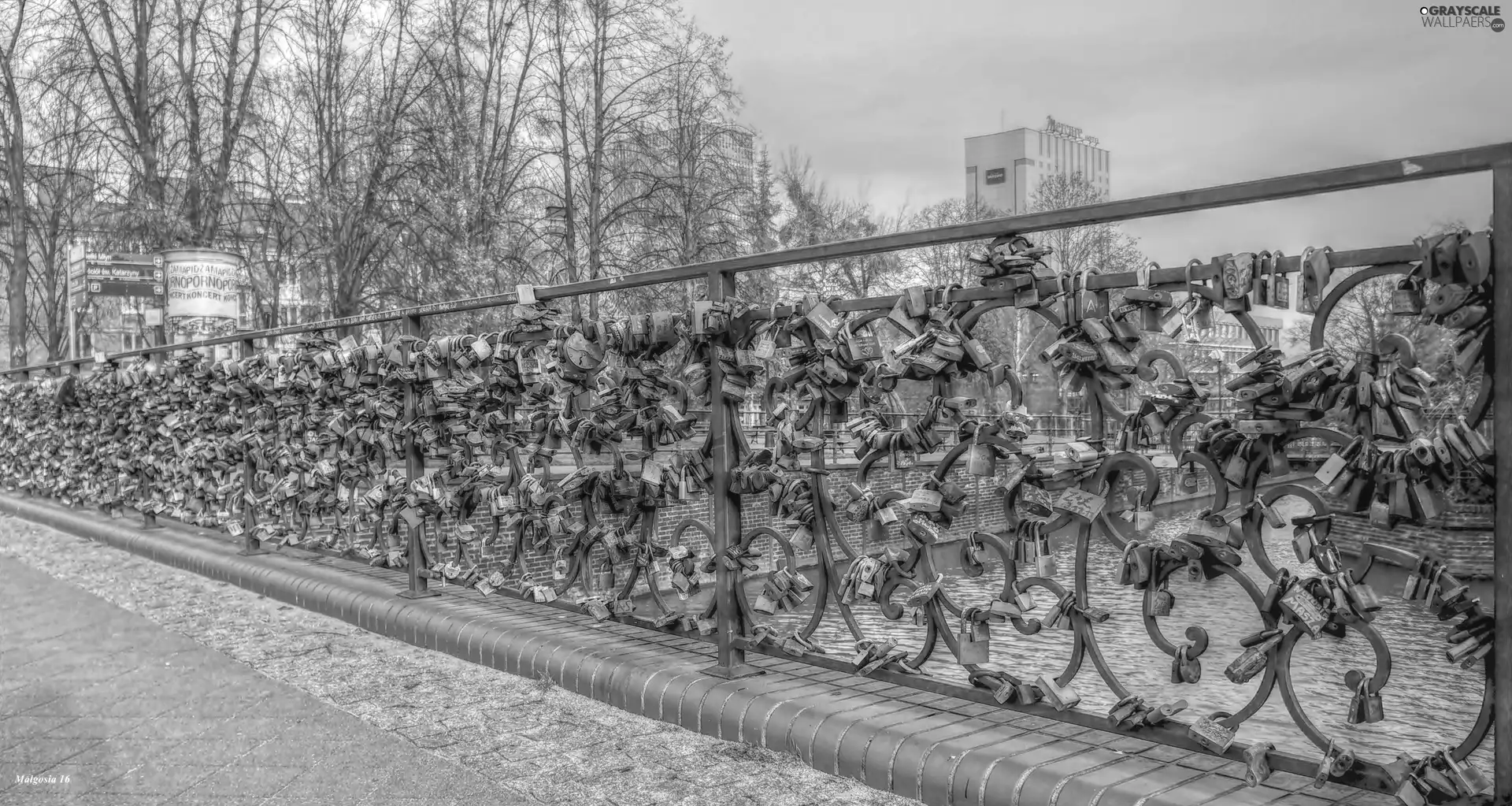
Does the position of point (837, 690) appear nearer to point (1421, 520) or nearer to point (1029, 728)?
point (1029, 728)

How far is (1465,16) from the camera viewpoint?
9039 mm

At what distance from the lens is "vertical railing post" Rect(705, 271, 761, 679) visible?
11.8ft

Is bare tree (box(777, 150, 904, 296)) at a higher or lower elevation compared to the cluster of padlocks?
higher

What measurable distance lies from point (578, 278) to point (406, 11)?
18.8 feet

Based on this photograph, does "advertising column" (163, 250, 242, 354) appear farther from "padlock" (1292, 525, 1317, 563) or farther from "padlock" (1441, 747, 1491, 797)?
"padlock" (1441, 747, 1491, 797)

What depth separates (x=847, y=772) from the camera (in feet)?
9.82

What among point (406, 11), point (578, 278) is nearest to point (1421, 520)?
point (578, 278)

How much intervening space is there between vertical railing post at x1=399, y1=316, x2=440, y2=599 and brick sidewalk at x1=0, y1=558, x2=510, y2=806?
2.88 feet

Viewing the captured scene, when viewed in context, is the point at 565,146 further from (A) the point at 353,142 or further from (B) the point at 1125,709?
(B) the point at 1125,709

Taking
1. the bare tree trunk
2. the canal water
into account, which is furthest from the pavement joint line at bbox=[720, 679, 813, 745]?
the bare tree trunk

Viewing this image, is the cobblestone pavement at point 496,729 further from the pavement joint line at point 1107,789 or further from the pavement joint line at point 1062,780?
the pavement joint line at point 1107,789

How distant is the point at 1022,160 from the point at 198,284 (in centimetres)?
3825

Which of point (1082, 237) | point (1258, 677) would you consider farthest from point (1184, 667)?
point (1082, 237)

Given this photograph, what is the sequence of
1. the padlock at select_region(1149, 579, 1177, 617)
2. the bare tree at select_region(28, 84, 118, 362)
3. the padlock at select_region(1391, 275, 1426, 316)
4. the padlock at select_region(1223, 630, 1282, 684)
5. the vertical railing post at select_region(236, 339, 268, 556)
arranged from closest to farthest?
the padlock at select_region(1391, 275, 1426, 316) → the padlock at select_region(1223, 630, 1282, 684) → the padlock at select_region(1149, 579, 1177, 617) → the vertical railing post at select_region(236, 339, 268, 556) → the bare tree at select_region(28, 84, 118, 362)
